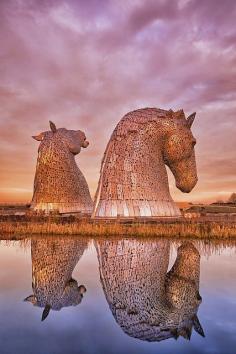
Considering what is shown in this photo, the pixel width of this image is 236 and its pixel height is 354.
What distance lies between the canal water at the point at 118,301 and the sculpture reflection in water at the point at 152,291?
0.02m

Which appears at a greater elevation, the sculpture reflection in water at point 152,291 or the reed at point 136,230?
the reed at point 136,230

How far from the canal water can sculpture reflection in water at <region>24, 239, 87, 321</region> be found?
0.07 ft

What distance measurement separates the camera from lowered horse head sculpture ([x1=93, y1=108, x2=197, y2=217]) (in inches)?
949

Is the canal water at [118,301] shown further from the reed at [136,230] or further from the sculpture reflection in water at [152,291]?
the reed at [136,230]

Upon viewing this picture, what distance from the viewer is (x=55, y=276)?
10.4 m

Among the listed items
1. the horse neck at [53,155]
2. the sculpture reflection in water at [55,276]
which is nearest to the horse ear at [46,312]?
the sculpture reflection in water at [55,276]

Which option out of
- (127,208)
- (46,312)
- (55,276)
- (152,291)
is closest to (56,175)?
(127,208)

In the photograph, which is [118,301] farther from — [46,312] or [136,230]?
[136,230]

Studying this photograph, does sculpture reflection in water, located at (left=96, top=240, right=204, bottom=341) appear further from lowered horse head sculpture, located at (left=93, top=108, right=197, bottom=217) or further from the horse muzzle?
the horse muzzle

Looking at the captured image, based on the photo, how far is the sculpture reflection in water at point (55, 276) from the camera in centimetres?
838

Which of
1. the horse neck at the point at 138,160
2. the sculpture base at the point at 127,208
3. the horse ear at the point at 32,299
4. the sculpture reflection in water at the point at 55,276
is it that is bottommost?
the horse ear at the point at 32,299

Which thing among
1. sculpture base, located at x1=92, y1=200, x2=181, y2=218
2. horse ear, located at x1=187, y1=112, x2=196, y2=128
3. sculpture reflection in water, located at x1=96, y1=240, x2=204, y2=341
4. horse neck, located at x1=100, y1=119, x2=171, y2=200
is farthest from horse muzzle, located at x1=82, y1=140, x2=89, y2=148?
sculpture reflection in water, located at x1=96, y1=240, x2=204, y2=341

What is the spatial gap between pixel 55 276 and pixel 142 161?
14815 millimetres

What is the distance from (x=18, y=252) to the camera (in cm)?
1509
